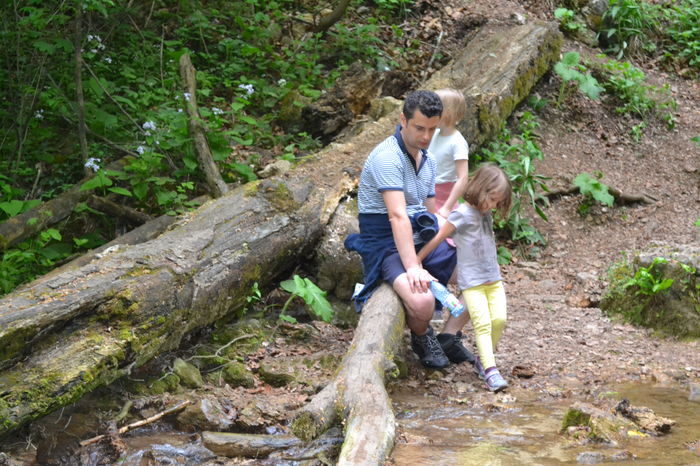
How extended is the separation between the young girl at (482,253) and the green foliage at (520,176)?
7.68ft

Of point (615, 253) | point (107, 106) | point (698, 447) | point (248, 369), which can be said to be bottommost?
point (615, 253)

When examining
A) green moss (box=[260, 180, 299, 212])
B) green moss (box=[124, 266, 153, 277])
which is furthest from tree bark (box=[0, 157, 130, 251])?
green moss (box=[124, 266, 153, 277])

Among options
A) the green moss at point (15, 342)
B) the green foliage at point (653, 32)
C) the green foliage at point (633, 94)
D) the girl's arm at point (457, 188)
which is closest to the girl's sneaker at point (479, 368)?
the girl's arm at point (457, 188)

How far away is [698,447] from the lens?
317cm

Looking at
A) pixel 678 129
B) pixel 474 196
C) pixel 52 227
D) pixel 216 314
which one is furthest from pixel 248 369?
pixel 678 129

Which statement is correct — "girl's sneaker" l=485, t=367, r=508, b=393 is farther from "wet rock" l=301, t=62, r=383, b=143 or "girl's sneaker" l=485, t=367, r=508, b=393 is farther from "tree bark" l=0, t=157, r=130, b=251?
"wet rock" l=301, t=62, r=383, b=143

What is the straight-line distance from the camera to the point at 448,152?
219 inches

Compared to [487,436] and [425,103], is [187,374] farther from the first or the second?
[425,103]

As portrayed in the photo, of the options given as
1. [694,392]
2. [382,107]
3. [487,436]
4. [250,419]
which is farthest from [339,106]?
[487,436]

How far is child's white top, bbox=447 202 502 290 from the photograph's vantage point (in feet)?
14.4

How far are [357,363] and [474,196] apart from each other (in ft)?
4.40

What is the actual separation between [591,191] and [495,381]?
3800 millimetres

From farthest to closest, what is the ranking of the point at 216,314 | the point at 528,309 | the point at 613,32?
1. the point at 613,32
2. the point at 528,309
3. the point at 216,314

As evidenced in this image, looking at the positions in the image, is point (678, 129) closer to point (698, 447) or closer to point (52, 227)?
point (698, 447)
